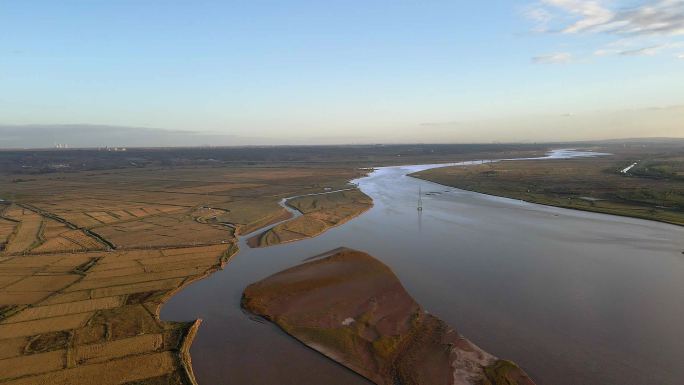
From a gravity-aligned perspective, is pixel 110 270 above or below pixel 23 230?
below

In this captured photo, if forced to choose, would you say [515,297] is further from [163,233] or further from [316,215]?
[163,233]

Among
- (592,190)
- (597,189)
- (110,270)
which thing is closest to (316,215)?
(110,270)

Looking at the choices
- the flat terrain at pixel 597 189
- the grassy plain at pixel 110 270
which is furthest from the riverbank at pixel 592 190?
the grassy plain at pixel 110 270

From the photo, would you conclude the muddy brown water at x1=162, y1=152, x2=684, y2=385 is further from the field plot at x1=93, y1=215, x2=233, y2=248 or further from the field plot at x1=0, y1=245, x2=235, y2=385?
the field plot at x1=93, y1=215, x2=233, y2=248

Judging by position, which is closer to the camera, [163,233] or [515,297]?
[515,297]

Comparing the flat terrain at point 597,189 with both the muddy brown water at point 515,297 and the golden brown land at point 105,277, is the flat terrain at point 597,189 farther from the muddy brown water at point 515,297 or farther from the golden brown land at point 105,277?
the golden brown land at point 105,277

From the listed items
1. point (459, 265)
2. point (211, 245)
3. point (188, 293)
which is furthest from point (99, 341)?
point (459, 265)

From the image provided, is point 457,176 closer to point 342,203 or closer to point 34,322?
point 342,203


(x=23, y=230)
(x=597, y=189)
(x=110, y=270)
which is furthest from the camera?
(x=597, y=189)
